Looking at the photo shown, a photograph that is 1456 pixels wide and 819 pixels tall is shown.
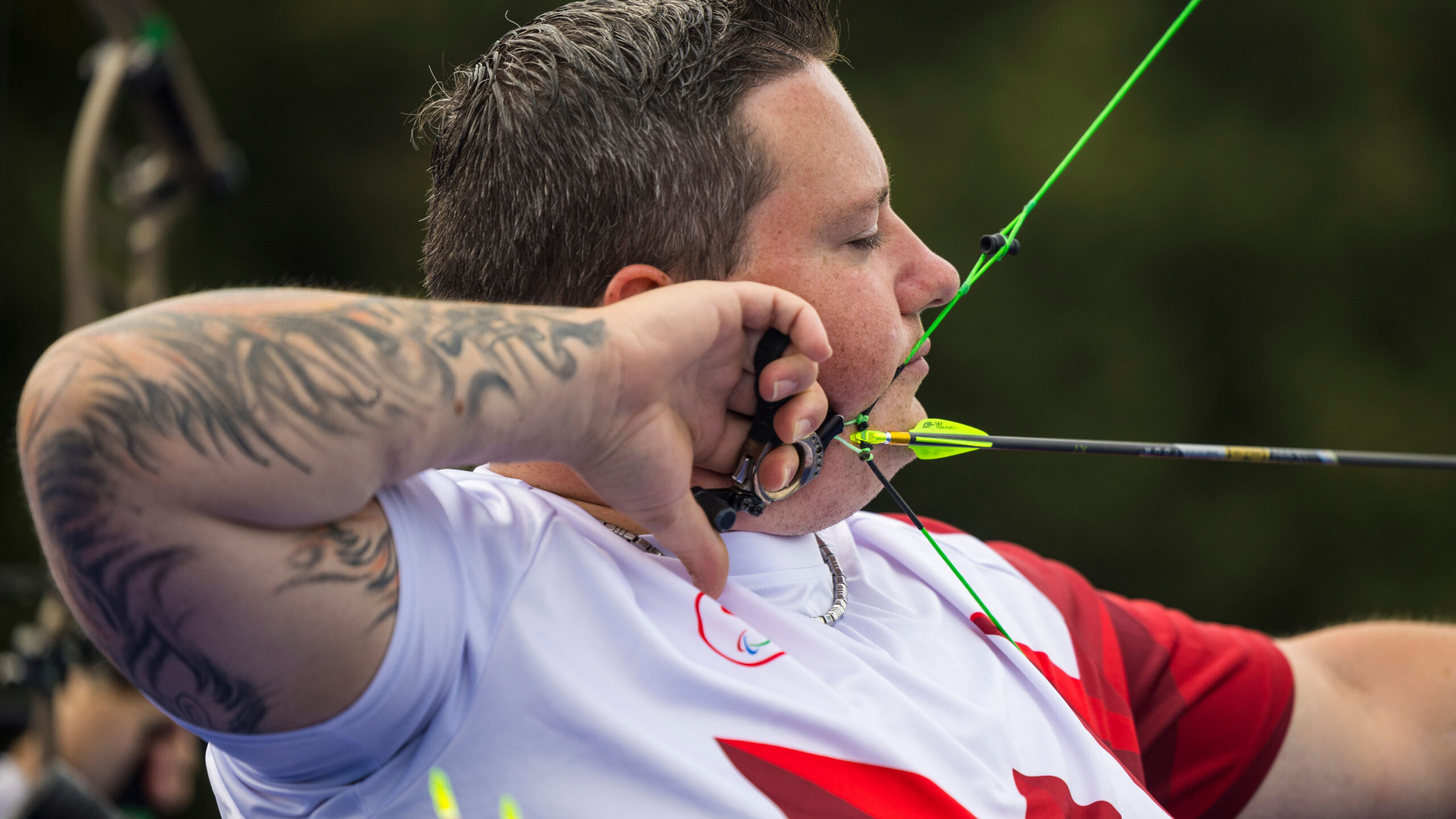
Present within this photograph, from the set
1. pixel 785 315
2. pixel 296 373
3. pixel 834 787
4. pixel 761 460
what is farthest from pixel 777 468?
pixel 296 373

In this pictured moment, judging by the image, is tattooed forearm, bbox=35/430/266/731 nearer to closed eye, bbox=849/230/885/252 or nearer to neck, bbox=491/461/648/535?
neck, bbox=491/461/648/535

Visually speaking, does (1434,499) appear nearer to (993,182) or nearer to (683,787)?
(993,182)

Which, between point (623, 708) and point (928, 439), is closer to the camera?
point (623, 708)

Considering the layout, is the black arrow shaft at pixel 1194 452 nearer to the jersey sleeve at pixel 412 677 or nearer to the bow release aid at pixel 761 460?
the bow release aid at pixel 761 460

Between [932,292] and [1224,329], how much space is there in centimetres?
417

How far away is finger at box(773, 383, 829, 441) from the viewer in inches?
34.9

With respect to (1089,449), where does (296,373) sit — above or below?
above

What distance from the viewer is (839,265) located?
3.41 feet

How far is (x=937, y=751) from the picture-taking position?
0.96 meters

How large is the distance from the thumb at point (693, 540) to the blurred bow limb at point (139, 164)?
2.19 meters

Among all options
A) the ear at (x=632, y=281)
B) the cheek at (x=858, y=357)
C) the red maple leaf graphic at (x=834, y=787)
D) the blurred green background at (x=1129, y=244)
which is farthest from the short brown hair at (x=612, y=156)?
the blurred green background at (x=1129, y=244)

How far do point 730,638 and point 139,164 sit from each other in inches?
113

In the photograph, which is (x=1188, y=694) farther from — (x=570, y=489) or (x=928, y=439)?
(x=570, y=489)

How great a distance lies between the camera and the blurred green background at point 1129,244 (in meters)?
4.64
